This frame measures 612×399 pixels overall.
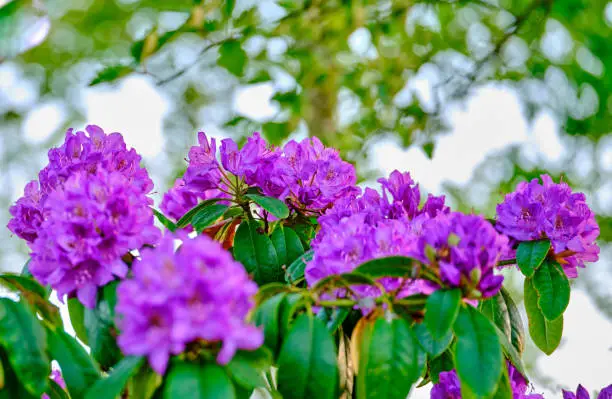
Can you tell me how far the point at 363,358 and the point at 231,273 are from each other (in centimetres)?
22

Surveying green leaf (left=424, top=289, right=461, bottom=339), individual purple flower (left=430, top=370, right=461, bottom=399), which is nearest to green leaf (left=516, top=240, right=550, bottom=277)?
individual purple flower (left=430, top=370, right=461, bottom=399)

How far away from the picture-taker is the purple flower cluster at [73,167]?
109 centimetres

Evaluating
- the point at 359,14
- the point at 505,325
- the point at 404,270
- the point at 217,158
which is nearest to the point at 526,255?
the point at 505,325

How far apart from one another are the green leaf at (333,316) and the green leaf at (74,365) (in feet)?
0.93

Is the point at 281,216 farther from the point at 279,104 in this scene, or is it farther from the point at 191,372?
the point at 279,104

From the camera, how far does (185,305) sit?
25.6 inches

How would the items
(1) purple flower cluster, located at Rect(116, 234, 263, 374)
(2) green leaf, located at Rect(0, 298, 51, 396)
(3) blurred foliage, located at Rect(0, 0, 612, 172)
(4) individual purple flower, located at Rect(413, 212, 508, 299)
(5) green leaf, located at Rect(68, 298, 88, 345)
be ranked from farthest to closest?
(3) blurred foliage, located at Rect(0, 0, 612, 172) < (5) green leaf, located at Rect(68, 298, 88, 345) < (4) individual purple flower, located at Rect(413, 212, 508, 299) < (2) green leaf, located at Rect(0, 298, 51, 396) < (1) purple flower cluster, located at Rect(116, 234, 263, 374)

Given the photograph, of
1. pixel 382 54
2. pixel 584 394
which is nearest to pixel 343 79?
pixel 382 54

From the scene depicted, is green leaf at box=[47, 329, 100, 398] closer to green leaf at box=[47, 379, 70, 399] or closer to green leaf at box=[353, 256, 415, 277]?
green leaf at box=[47, 379, 70, 399]

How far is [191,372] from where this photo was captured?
69 cm

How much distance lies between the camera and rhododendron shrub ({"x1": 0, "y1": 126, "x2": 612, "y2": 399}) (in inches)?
26.5

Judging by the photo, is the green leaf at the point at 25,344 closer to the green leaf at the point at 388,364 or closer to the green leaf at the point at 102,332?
the green leaf at the point at 102,332

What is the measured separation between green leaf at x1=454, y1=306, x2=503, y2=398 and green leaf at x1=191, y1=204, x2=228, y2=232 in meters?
0.45

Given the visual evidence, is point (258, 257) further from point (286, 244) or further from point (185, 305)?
point (185, 305)
